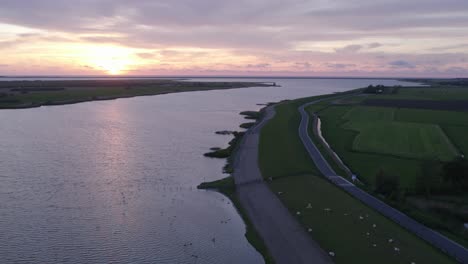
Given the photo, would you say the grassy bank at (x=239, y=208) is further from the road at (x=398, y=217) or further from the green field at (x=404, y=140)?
the green field at (x=404, y=140)

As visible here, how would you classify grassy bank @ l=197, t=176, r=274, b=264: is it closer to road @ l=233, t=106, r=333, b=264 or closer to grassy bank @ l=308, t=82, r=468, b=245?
road @ l=233, t=106, r=333, b=264

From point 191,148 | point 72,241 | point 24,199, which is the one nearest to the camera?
point 72,241

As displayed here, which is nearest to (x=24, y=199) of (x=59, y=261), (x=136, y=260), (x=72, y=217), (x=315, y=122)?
(x=72, y=217)

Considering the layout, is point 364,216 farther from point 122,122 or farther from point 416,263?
point 122,122

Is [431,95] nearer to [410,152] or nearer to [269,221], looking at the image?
[410,152]

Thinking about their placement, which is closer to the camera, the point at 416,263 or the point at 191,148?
the point at 416,263
